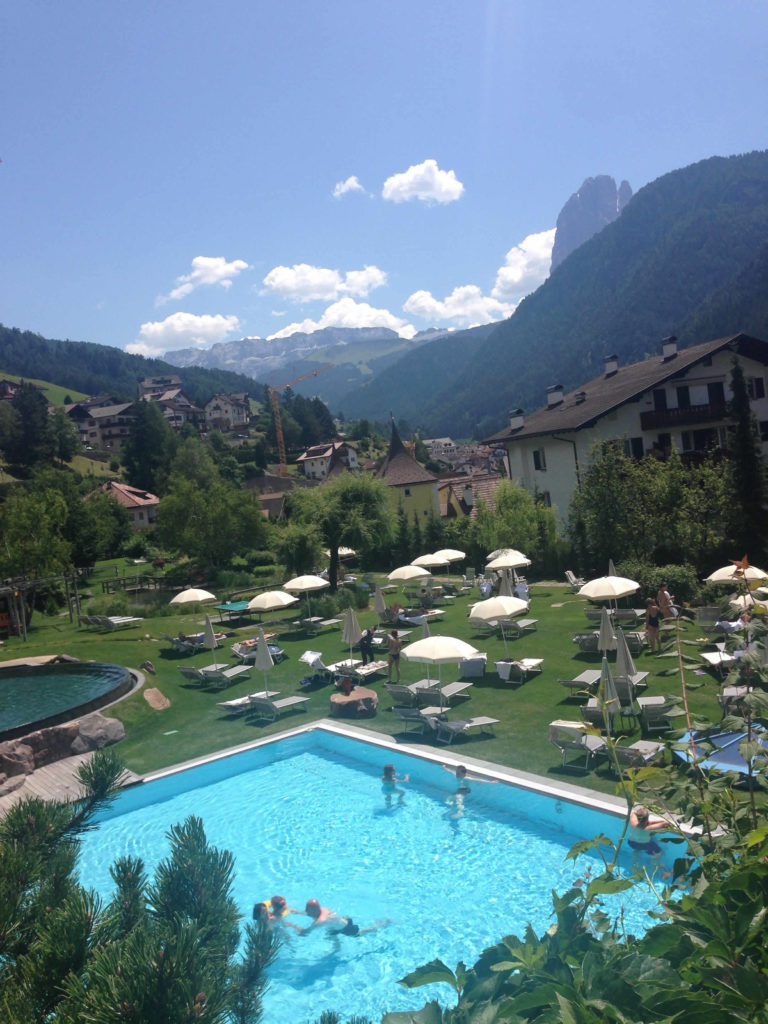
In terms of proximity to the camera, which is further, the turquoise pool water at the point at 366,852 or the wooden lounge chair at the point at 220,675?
the wooden lounge chair at the point at 220,675

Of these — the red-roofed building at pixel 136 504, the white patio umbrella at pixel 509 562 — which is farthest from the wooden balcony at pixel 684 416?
the red-roofed building at pixel 136 504

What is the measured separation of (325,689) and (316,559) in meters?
14.1

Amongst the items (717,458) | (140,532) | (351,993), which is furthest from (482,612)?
(140,532)

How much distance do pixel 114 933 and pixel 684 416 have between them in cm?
4029

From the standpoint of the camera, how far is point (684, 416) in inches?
1507

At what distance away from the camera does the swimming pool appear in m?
16.9

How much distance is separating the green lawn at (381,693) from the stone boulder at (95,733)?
36 cm

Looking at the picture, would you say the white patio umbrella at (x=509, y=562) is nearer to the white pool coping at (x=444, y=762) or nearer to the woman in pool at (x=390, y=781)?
the white pool coping at (x=444, y=762)

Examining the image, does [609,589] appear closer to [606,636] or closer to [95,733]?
[606,636]

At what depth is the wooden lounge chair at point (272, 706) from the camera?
1755cm

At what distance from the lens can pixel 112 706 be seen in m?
18.1

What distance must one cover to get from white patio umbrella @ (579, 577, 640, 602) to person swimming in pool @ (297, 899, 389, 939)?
11575mm

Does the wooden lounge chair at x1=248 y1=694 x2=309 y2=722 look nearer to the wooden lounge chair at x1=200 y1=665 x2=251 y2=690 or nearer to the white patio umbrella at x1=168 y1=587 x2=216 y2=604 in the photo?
the wooden lounge chair at x1=200 y1=665 x2=251 y2=690

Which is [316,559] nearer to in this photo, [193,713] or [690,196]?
[193,713]
